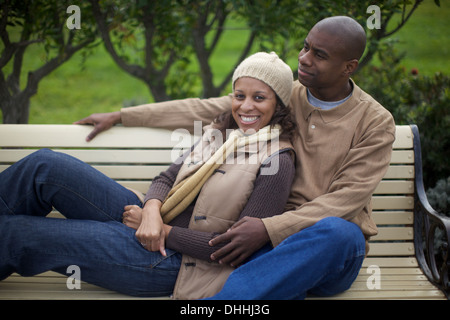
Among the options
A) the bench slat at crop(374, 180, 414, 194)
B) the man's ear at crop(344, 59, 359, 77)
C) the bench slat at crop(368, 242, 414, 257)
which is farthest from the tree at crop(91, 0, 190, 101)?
the bench slat at crop(368, 242, 414, 257)

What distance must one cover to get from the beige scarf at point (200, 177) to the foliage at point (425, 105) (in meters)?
1.71

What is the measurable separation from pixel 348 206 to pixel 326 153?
1.17ft

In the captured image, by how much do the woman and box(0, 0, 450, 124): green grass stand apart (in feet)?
12.9

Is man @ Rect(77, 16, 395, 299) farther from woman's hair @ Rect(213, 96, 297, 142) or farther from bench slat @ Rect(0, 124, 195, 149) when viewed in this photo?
bench slat @ Rect(0, 124, 195, 149)

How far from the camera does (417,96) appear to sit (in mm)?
4340

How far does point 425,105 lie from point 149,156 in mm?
2345

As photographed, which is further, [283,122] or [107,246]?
[283,122]

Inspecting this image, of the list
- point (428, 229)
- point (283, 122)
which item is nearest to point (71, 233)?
point (283, 122)

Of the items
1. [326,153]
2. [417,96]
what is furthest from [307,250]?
[417,96]

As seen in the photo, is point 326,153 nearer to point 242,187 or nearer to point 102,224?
point 242,187

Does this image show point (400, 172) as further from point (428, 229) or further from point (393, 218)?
point (428, 229)

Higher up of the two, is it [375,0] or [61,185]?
[375,0]

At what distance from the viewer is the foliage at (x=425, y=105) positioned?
387 cm

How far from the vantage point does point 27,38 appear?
3885 mm
